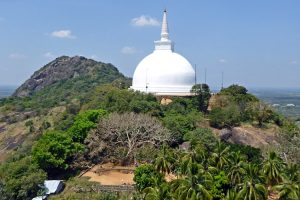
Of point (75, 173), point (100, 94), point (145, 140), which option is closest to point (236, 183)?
point (145, 140)

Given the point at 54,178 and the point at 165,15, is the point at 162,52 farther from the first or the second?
the point at 54,178

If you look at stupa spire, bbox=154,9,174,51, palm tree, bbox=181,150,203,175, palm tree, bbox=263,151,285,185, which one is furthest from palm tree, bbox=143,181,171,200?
stupa spire, bbox=154,9,174,51

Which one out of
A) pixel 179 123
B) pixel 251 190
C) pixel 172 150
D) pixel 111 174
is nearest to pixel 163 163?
pixel 172 150

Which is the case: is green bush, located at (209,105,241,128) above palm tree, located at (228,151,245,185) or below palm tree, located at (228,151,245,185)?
above

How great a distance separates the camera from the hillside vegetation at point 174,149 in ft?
107

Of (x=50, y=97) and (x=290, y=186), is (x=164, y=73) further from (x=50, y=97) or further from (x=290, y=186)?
(x=50, y=97)

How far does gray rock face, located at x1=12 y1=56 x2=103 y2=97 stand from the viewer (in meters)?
152

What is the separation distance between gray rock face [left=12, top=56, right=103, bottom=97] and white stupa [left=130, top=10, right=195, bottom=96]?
85.4 metres

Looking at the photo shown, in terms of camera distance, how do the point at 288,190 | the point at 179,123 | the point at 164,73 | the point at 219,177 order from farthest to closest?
the point at 164,73 < the point at 179,123 < the point at 219,177 < the point at 288,190

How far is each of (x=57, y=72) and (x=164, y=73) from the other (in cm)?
10134

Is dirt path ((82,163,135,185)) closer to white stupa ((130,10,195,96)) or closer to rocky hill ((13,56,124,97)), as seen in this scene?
white stupa ((130,10,195,96))

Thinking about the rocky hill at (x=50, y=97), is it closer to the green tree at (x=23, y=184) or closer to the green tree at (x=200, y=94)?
the green tree at (x=200, y=94)

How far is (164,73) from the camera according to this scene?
60875mm

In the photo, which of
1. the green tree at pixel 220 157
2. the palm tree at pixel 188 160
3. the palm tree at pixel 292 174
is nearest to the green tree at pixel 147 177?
the palm tree at pixel 188 160
